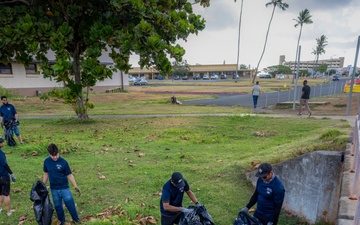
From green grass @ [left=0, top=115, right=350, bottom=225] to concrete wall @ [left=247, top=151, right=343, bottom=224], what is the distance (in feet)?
1.27

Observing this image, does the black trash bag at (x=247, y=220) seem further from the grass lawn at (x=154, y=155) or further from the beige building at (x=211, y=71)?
the beige building at (x=211, y=71)

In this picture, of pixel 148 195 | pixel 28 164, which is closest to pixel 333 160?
pixel 148 195

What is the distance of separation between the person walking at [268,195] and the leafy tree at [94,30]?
21.4 ft

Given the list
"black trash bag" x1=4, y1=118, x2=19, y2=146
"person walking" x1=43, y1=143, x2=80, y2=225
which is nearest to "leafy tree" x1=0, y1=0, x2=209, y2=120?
"black trash bag" x1=4, y1=118, x2=19, y2=146

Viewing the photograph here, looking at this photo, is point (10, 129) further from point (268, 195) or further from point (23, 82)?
point (23, 82)

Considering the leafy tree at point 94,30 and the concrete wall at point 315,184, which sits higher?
the leafy tree at point 94,30

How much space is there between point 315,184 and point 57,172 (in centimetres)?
504

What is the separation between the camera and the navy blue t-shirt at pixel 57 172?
178 inches

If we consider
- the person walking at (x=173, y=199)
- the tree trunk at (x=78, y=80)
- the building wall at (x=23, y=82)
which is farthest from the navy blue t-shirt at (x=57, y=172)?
the building wall at (x=23, y=82)

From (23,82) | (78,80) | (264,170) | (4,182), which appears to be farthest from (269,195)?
(23,82)

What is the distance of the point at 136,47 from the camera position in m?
9.30

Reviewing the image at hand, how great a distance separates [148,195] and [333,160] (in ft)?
13.1

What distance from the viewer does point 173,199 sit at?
4156 mm

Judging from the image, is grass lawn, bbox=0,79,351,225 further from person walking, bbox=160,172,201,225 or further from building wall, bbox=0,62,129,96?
building wall, bbox=0,62,129,96
